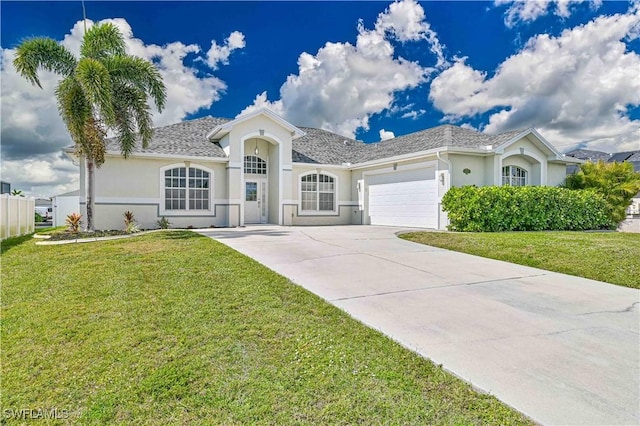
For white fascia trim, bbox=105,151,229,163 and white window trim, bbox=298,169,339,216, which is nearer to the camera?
white fascia trim, bbox=105,151,229,163

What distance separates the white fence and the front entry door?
9465 millimetres

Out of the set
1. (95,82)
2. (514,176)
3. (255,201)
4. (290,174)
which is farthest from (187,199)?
(514,176)

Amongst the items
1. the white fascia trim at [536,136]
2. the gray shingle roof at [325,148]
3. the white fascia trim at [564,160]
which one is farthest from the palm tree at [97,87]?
the white fascia trim at [564,160]

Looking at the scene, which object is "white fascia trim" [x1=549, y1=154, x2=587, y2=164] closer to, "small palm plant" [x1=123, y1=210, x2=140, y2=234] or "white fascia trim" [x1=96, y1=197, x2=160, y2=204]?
"white fascia trim" [x1=96, y1=197, x2=160, y2=204]

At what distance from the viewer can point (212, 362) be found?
135 inches

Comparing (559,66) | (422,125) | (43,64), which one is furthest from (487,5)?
(43,64)

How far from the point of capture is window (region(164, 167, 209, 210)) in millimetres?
17172

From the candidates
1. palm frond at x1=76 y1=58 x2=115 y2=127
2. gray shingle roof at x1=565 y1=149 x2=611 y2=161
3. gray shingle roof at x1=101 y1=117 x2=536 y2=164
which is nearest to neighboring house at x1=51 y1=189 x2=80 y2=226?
gray shingle roof at x1=101 y1=117 x2=536 y2=164

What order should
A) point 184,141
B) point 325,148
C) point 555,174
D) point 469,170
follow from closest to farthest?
1. point 469,170
2. point 184,141
3. point 555,174
4. point 325,148

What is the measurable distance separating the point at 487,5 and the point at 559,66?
220 inches

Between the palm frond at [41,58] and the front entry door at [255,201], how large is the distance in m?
8.92

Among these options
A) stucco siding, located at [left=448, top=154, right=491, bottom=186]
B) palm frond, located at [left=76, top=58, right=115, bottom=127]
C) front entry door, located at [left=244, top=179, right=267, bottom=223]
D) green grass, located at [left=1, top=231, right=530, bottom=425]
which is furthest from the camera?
front entry door, located at [left=244, top=179, right=267, bottom=223]

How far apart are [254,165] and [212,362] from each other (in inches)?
668

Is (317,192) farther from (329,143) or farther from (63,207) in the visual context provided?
(63,207)
